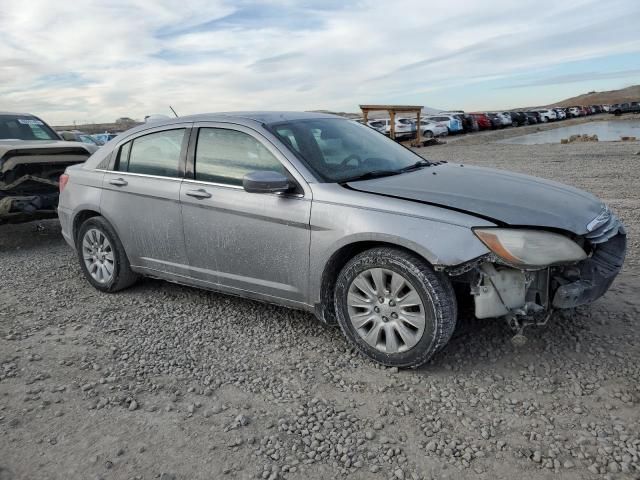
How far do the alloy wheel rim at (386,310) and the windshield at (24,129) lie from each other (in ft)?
22.9

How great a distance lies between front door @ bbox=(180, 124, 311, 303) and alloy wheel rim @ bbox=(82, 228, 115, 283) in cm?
114

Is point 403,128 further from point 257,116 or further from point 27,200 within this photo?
point 257,116

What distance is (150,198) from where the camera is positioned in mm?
4719

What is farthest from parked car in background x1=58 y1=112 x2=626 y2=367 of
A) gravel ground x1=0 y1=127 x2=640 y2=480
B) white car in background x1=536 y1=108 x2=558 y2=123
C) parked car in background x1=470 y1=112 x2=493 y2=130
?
white car in background x1=536 y1=108 x2=558 y2=123

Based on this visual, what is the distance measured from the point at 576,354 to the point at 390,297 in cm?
128

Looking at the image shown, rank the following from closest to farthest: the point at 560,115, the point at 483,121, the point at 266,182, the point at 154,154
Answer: the point at 266,182 < the point at 154,154 < the point at 483,121 < the point at 560,115

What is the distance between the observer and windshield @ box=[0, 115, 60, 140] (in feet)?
27.9

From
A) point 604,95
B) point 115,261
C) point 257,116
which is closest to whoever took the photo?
point 257,116

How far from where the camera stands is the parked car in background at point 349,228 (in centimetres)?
335

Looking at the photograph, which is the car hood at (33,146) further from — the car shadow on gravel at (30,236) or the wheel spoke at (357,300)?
the wheel spoke at (357,300)

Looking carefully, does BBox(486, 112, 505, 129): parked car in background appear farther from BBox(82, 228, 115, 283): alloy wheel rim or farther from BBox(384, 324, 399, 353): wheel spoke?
BBox(384, 324, 399, 353): wheel spoke

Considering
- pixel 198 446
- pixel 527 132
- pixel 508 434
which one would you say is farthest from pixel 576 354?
pixel 527 132

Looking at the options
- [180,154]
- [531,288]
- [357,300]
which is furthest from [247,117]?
[531,288]

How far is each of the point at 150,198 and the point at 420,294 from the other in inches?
98.2
